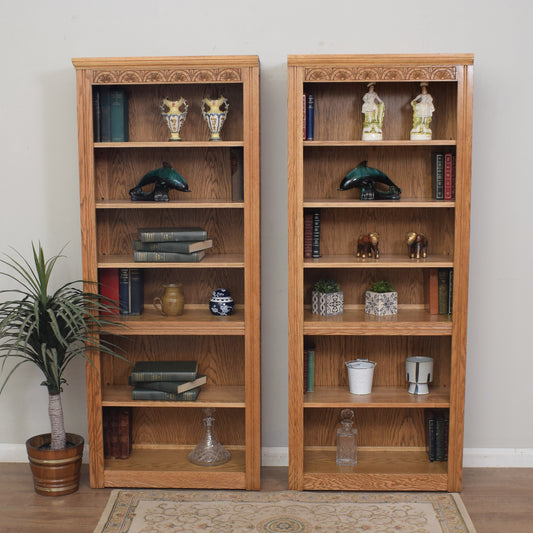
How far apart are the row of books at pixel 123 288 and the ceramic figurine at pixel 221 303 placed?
367mm

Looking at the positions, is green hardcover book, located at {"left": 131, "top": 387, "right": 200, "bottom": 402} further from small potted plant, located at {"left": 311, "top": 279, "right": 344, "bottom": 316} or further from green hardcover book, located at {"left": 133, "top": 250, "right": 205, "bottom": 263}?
small potted plant, located at {"left": 311, "top": 279, "right": 344, "bottom": 316}

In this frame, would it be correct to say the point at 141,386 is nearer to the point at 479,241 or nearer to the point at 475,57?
the point at 479,241

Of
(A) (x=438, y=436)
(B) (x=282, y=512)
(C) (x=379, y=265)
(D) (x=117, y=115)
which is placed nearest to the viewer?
(B) (x=282, y=512)

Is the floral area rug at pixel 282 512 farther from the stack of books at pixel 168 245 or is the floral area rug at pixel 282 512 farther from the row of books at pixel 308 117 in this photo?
the row of books at pixel 308 117

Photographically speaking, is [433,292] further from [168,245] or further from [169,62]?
[169,62]

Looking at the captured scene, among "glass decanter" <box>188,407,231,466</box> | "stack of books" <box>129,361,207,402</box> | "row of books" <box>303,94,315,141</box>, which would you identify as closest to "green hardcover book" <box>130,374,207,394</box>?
"stack of books" <box>129,361,207,402</box>

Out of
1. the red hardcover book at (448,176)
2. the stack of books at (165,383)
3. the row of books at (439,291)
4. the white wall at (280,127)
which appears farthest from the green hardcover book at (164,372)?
the red hardcover book at (448,176)

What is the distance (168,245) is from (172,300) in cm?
29

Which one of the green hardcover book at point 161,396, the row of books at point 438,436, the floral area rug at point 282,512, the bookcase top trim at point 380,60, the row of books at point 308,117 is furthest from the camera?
the row of books at point 438,436

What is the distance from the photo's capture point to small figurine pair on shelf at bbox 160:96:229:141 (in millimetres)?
3320

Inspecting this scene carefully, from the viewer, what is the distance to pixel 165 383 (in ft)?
11.2

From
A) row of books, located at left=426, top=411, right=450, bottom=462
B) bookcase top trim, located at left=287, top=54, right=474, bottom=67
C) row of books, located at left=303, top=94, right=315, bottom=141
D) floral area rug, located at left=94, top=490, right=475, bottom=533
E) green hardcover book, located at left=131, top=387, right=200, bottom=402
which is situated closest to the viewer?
floral area rug, located at left=94, top=490, right=475, bottom=533

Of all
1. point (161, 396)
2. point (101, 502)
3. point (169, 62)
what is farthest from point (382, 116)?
point (101, 502)

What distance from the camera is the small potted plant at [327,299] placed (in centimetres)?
347
